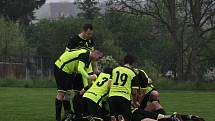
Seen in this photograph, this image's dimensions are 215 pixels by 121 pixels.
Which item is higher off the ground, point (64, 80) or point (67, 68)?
point (67, 68)

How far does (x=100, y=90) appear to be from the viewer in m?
11.0

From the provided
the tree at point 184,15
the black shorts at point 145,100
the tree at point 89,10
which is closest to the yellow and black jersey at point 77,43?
the black shorts at point 145,100

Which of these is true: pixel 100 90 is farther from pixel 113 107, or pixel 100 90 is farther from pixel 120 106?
pixel 120 106

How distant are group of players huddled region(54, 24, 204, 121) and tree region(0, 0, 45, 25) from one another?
5104 centimetres

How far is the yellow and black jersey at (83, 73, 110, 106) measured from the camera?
36.1 feet

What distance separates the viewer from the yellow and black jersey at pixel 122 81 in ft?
34.3

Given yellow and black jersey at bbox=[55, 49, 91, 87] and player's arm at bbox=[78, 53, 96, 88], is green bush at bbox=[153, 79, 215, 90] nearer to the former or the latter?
yellow and black jersey at bbox=[55, 49, 91, 87]

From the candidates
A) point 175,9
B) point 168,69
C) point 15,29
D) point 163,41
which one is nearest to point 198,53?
point 175,9

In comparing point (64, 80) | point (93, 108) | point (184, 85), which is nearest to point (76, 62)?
point (64, 80)

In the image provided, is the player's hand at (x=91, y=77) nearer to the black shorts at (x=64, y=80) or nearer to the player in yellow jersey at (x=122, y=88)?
the black shorts at (x=64, y=80)

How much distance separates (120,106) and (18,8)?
5560cm

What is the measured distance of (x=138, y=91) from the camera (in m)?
11.4

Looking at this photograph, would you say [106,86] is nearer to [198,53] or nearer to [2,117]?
[2,117]

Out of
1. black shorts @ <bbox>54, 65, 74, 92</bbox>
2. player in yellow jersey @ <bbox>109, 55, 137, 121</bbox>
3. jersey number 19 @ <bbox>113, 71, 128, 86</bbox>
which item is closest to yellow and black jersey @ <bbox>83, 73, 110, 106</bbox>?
player in yellow jersey @ <bbox>109, 55, 137, 121</bbox>
